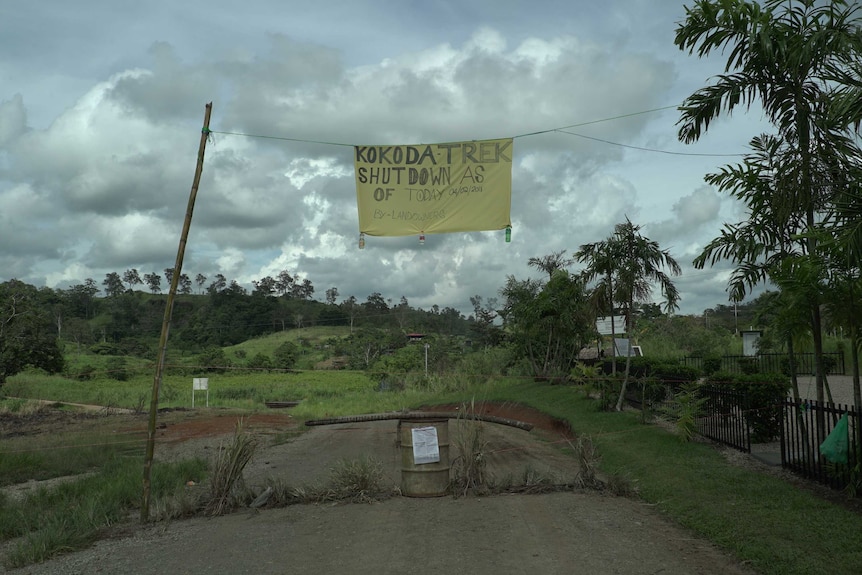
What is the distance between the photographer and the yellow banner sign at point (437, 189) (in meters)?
8.91

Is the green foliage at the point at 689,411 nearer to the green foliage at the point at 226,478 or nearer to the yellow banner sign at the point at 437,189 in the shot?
the yellow banner sign at the point at 437,189

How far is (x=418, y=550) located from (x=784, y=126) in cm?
737

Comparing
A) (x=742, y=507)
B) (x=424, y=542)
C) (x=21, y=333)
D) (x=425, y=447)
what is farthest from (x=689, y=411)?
(x=21, y=333)

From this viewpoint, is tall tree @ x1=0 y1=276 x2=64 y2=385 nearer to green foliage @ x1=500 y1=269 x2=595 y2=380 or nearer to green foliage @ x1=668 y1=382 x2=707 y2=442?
green foliage @ x1=500 y1=269 x2=595 y2=380

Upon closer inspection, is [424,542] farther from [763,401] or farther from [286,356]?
[286,356]

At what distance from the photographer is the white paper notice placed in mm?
9508

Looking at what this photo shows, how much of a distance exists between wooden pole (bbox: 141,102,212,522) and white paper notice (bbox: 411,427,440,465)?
3.39 metres

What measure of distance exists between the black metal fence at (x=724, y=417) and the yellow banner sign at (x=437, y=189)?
615 centimetres

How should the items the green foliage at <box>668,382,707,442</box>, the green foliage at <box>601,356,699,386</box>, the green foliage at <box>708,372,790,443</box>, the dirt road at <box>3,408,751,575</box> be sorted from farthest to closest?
the green foliage at <box>601,356,699,386</box>, the green foliage at <box>668,382,707,442</box>, the green foliage at <box>708,372,790,443</box>, the dirt road at <box>3,408,751,575</box>

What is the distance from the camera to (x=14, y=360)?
102 feet

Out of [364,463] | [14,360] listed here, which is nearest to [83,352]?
[14,360]

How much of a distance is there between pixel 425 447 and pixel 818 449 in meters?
5.04

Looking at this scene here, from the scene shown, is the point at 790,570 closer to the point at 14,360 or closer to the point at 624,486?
the point at 624,486

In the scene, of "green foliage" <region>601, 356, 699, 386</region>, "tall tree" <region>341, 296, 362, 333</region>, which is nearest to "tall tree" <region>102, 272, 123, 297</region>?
"tall tree" <region>341, 296, 362, 333</region>
